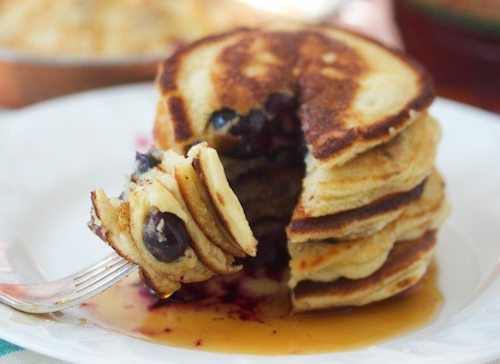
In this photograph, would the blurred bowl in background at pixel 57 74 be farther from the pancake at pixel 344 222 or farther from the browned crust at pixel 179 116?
the pancake at pixel 344 222

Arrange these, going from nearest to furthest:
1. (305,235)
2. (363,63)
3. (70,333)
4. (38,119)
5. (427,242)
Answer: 1. (70,333)
2. (305,235)
3. (427,242)
4. (363,63)
5. (38,119)

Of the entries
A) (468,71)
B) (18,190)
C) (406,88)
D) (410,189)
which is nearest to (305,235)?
(410,189)

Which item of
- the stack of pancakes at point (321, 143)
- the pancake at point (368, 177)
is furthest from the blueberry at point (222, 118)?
the pancake at point (368, 177)

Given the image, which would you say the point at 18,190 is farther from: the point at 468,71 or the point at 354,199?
the point at 468,71

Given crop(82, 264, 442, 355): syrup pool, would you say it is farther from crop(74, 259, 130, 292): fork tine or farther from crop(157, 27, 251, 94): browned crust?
crop(157, 27, 251, 94): browned crust

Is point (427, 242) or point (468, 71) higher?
point (427, 242)

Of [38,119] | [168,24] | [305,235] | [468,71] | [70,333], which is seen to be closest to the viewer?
[70,333]

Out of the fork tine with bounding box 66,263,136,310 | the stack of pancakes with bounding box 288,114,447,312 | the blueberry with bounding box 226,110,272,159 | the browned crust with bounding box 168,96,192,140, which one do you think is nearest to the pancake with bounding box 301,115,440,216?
the stack of pancakes with bounding box 288,114,447,312
